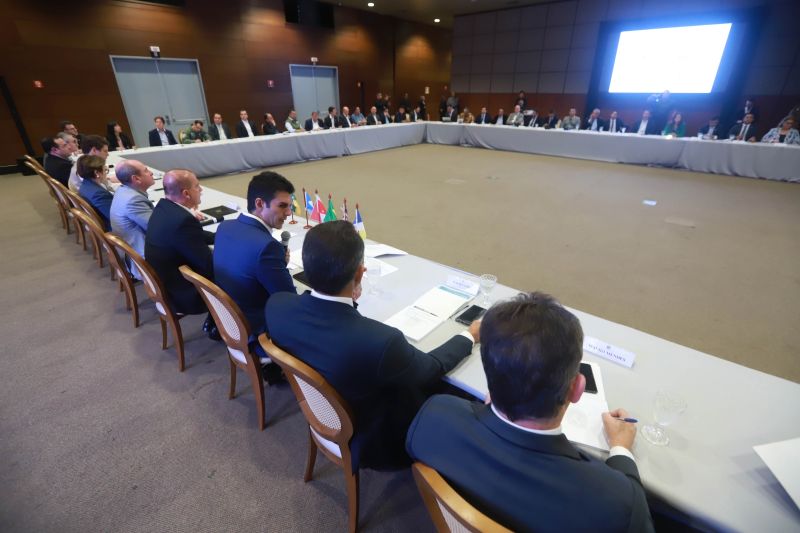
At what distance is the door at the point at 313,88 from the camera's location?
11.5 metres

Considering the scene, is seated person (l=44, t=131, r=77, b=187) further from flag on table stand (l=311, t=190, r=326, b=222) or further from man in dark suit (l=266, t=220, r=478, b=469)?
man in dark suit (l=266, t=220, r=478, b=469)

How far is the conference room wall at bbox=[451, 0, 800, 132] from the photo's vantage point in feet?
26.7

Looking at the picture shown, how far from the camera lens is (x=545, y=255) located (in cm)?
391

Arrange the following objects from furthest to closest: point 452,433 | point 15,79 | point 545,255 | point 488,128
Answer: point 488,128
point 15,79
point 545,255
point 452,433

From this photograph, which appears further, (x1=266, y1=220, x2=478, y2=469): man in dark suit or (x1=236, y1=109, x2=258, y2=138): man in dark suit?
(x1=236, y1=109, x2=258, y2=138): man in dark suit

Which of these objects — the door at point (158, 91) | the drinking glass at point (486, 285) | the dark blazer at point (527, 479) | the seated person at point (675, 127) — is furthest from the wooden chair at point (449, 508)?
the door at point (158, 91)

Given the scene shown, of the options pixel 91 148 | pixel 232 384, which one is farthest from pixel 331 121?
pixel 232 384

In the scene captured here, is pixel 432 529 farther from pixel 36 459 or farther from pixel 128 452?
pixel 36 459

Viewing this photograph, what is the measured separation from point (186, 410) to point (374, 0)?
12.1 metres

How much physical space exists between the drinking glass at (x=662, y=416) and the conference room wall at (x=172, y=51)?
11178mm

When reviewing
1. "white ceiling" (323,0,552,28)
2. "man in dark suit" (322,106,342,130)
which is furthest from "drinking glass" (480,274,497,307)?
"white ceiling" (323,0,552,28)

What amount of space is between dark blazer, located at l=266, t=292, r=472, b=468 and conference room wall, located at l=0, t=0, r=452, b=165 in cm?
1018

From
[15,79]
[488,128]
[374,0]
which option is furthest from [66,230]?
[374,0]

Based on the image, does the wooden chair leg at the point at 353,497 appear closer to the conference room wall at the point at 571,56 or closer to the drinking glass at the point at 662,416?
the drinking glass at the point at 662,416
